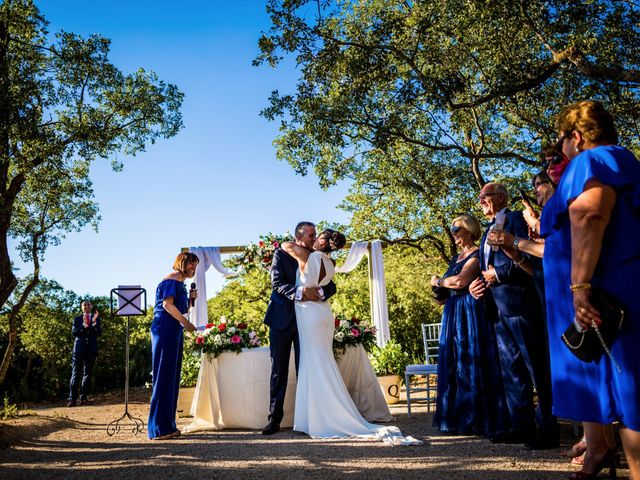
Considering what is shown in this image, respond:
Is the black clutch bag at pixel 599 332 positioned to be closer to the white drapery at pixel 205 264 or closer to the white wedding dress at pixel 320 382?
the white wedding dress at pixel 320 382

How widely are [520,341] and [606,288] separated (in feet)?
7.94

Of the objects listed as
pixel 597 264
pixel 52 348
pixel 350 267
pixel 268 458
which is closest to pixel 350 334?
pixel 268 458

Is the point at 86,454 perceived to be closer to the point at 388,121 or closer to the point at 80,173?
the point at 80,173

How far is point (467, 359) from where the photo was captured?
5.38 m

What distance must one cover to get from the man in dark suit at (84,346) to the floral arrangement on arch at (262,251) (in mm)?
4880

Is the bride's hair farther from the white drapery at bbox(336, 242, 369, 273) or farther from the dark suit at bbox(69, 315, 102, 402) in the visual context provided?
the dark suit at bbox(69, 315, 102, 402)

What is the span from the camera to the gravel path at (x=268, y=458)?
3998 mm

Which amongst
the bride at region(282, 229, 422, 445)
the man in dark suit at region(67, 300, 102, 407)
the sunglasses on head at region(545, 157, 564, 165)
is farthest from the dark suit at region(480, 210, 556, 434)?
the man in dark suit at region(67, 300, 102, 407)

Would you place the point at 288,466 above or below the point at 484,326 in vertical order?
below

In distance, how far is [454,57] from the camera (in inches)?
372

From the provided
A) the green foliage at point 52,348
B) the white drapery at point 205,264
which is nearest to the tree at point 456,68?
the white drapery at point 205,264

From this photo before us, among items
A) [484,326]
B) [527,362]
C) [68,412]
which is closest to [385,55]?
[484,326]

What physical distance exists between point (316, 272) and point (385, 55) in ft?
13.3

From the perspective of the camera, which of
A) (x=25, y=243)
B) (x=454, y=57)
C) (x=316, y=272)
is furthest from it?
(x=25, y=243)
